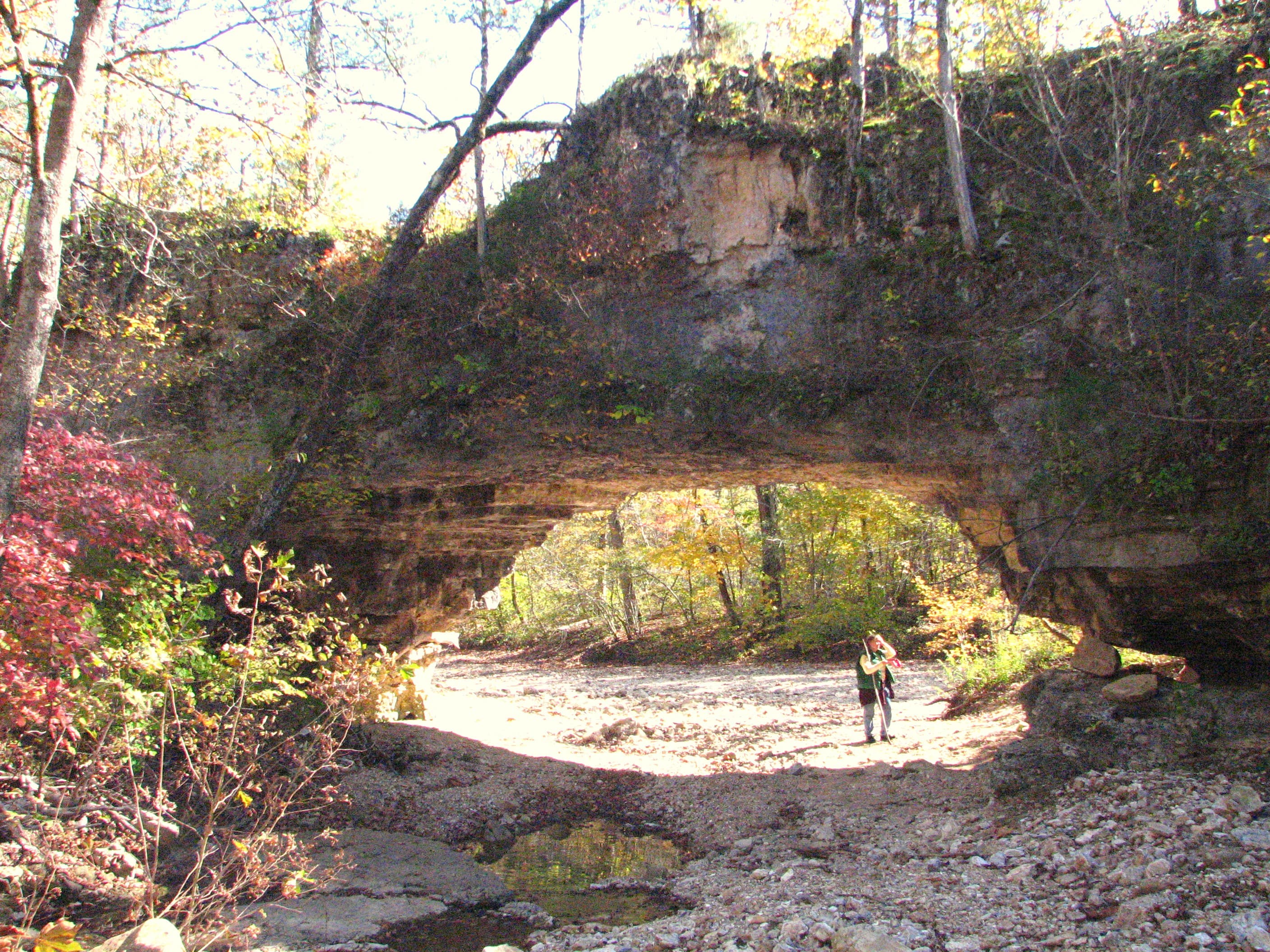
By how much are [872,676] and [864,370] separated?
424 cm

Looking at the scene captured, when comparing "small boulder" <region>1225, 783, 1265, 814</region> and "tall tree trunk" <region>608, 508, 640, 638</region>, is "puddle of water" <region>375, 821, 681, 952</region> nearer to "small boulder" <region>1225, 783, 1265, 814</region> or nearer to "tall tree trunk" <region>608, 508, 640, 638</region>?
"small boulder" <region>1225, 783, 1265, 814</region>

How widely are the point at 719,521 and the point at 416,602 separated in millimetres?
11802

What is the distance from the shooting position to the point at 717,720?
45.8 feet

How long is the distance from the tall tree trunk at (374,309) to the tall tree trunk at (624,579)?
14.3 metres

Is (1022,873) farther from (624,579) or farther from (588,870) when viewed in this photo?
(624,579)

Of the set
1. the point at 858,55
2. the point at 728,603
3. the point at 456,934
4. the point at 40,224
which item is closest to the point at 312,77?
the point at 40,224

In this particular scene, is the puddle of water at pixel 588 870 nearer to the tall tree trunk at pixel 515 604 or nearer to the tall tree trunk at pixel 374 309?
the tall tree trunk at pixel 374 309

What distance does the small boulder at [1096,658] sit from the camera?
9.48m

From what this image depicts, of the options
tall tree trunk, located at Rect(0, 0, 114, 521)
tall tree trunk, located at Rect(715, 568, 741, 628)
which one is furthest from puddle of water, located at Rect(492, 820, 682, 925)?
tall tree trunk, located at Rect(715, 568, 741, 628)

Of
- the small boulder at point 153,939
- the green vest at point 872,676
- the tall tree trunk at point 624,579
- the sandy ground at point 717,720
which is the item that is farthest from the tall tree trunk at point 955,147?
the tall tree trunk at point 624,579

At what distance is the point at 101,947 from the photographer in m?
5.23

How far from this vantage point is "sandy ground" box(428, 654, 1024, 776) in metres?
10.8

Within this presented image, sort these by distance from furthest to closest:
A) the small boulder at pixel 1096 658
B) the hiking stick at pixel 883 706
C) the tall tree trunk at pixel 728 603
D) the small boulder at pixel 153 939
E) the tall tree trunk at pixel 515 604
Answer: the tall tree trunk at pixel 515 604, the tall tree trunk at pixel 728 603, the hiking stick at pixel 883 706, the small boulder at pixel 1096 658, the small boulder at pixel 153 939

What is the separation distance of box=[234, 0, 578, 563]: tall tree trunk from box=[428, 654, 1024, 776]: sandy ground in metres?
4.99
